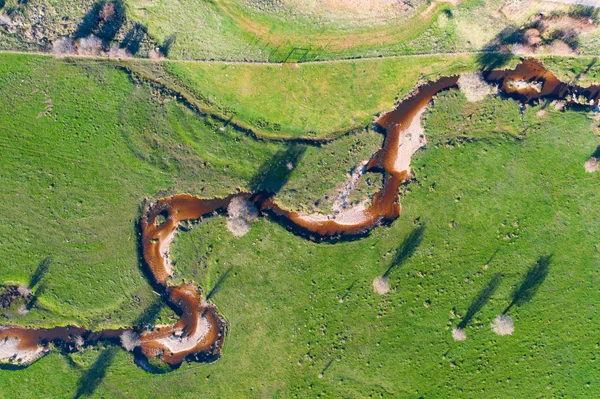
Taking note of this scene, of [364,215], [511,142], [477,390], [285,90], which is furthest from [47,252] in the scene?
[511,142]

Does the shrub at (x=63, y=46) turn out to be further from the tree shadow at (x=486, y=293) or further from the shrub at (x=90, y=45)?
the tree shadow at (x=486, y=293)

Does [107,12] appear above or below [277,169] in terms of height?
above

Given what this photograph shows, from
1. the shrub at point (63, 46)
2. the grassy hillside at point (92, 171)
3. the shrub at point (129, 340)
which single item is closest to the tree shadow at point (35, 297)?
the grassy hillside at point (92, 171)

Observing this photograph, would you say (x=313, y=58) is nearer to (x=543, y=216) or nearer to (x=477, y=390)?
(x=543, y=216)

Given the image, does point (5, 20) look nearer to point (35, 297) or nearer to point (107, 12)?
point (107, 12)

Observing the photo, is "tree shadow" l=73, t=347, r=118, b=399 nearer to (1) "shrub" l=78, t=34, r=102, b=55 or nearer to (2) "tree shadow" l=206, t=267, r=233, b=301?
(2) "tree shadow" l=206, t=267, r=233, b=301

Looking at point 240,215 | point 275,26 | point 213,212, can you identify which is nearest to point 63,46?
point 275,26
